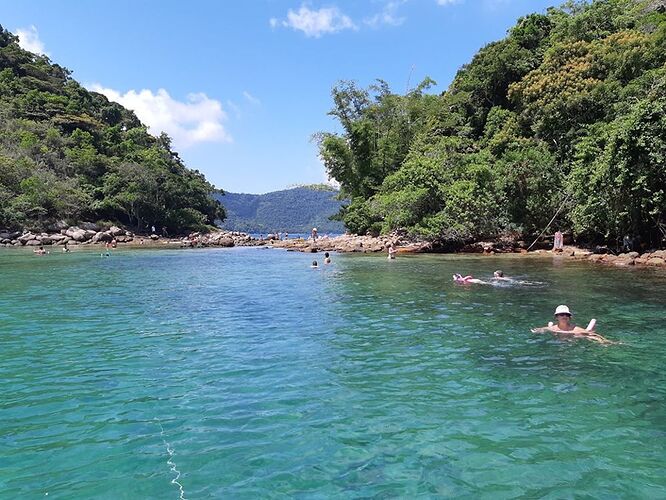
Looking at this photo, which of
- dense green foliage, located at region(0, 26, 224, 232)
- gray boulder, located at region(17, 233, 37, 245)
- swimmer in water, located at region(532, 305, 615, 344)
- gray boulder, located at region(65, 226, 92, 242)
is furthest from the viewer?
dense green foliage, located at region(0, 26, 224, 232)

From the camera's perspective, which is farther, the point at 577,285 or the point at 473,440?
the point at 577,285

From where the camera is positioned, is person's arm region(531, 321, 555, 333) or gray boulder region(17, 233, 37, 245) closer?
person's arm region(531, 321, 555, 333)

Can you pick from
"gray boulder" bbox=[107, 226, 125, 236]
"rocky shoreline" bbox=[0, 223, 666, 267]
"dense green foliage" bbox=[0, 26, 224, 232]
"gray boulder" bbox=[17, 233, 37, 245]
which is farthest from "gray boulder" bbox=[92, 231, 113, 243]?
"dense green foliage" bbox=[0, 26, 224, 232]

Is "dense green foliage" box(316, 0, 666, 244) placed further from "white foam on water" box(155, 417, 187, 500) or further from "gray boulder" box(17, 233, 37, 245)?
"gray boulder" box(17, 233, 37, 245)

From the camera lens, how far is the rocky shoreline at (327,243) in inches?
1201

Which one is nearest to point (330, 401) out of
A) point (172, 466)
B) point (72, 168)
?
point (172, 466)

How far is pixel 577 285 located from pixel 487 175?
20176 millimetres

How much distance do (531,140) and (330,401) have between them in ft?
144

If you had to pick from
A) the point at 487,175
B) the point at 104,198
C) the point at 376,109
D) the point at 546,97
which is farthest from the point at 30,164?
the point at 546,97

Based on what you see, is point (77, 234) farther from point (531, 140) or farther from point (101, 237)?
point (531, 140)

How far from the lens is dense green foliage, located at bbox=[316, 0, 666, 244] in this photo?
2966cm

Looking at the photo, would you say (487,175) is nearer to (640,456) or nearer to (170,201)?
(640,456)

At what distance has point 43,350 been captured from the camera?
11234mm

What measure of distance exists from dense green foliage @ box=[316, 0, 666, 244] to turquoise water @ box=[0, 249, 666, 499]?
51.9 ft
